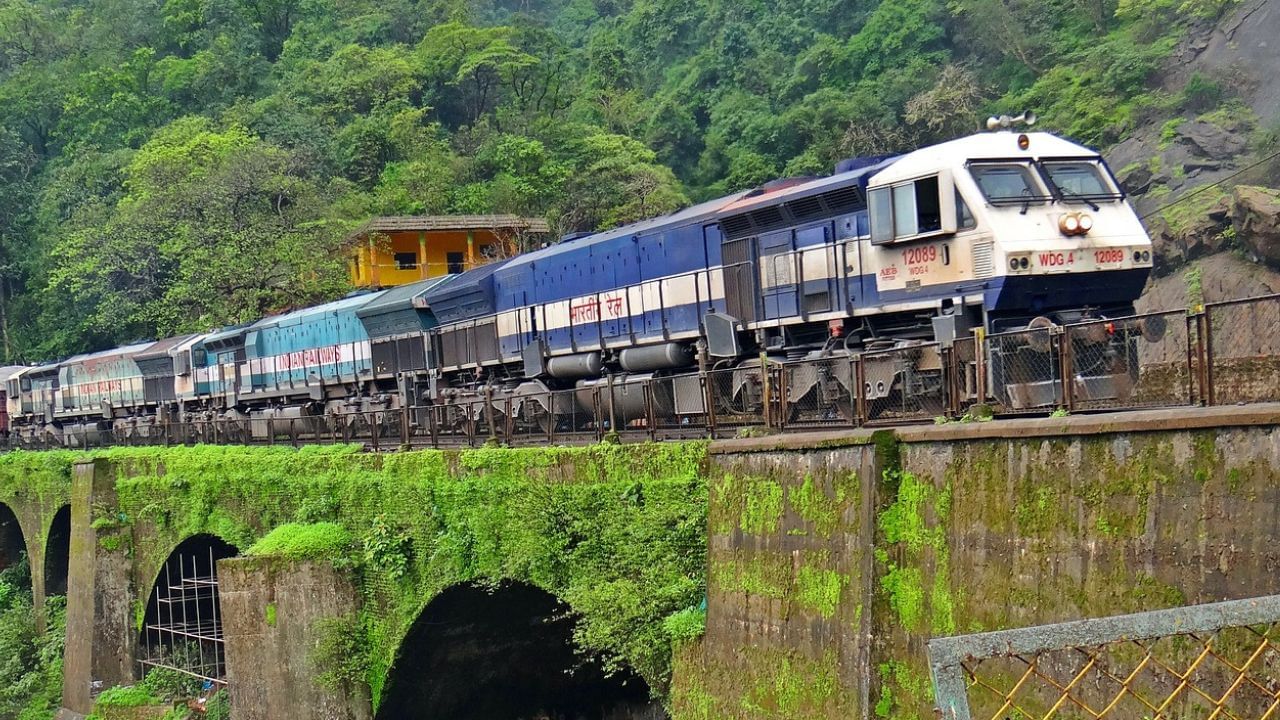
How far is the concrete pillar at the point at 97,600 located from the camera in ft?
91.1

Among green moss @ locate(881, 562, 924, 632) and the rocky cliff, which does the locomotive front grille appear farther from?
the rocky cliff

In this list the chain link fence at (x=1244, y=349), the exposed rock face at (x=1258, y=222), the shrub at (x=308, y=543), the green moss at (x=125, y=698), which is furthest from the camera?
the exposed rock face at (x=1258, y=222)

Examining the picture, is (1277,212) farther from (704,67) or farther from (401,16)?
(401,16)

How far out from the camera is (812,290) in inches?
685

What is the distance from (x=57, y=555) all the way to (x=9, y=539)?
9240 millimetres

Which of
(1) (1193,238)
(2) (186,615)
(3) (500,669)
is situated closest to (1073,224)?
(3) (500,669)

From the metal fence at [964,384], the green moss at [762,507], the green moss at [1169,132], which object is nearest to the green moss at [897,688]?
the green moss at [762,507]

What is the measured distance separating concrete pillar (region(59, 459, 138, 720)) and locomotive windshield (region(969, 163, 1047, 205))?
2117 centimetres

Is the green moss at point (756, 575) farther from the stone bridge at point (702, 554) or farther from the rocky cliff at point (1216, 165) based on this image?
the rocky cliff at point (1216, 165)

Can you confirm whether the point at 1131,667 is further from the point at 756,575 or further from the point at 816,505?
the point at 756,575

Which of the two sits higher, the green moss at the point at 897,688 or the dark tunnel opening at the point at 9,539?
the green moss at the point at 897,688

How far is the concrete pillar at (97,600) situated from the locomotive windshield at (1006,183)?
21171mm

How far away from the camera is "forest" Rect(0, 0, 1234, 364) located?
50.5 metres

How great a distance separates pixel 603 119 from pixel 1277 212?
1696 inches
